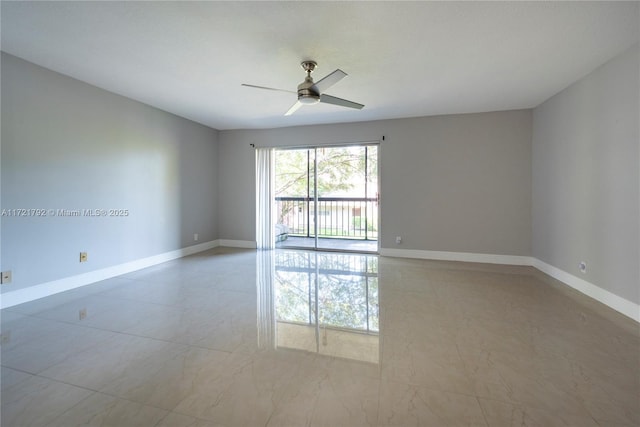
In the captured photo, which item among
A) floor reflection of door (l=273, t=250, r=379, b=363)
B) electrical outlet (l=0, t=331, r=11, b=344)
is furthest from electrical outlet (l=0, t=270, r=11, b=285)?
floor reflection of door (l=273, t=250, r=379, b=363)

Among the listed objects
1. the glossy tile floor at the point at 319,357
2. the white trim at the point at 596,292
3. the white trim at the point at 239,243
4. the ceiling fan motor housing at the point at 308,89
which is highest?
the ceiling fan motor housing at the point at 308,89

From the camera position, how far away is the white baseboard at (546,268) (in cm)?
252

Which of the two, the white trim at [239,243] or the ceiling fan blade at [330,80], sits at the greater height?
the ceiling fan blade at [330,80]

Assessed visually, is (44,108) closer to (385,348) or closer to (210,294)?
(210,294)

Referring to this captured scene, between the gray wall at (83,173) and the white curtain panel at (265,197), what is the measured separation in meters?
1.29

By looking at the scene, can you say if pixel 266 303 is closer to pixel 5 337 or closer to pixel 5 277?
pixel 5 337

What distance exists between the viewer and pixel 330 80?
245 cm

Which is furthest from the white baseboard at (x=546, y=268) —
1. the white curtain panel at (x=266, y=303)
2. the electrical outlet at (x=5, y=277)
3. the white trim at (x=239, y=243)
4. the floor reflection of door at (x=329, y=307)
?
the electrical outlet at (x=5, y=277)

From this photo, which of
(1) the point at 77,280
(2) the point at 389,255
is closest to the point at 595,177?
(2) the point at 389,255

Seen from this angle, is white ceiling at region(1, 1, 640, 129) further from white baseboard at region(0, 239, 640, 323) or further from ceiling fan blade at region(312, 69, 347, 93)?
white baseboard at region(0, 239, 640, 323)

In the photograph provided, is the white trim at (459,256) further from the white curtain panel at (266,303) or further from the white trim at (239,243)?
the white trim at (239,243)

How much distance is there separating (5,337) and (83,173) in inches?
74.9

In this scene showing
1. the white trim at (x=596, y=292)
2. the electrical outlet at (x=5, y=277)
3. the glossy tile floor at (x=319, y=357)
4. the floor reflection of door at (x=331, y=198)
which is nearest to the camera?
the glossy tile floor at (x=319, y=357)

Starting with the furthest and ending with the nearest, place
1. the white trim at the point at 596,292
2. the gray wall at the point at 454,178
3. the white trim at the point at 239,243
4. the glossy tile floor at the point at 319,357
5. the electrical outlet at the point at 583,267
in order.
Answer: the white trim at the point at 239,243
the gray wall at the point at 454,178
the electrical outlet at the point at 583,267
the white trim at the point at 596,292
the glossy tile floor at the point at 319,357
